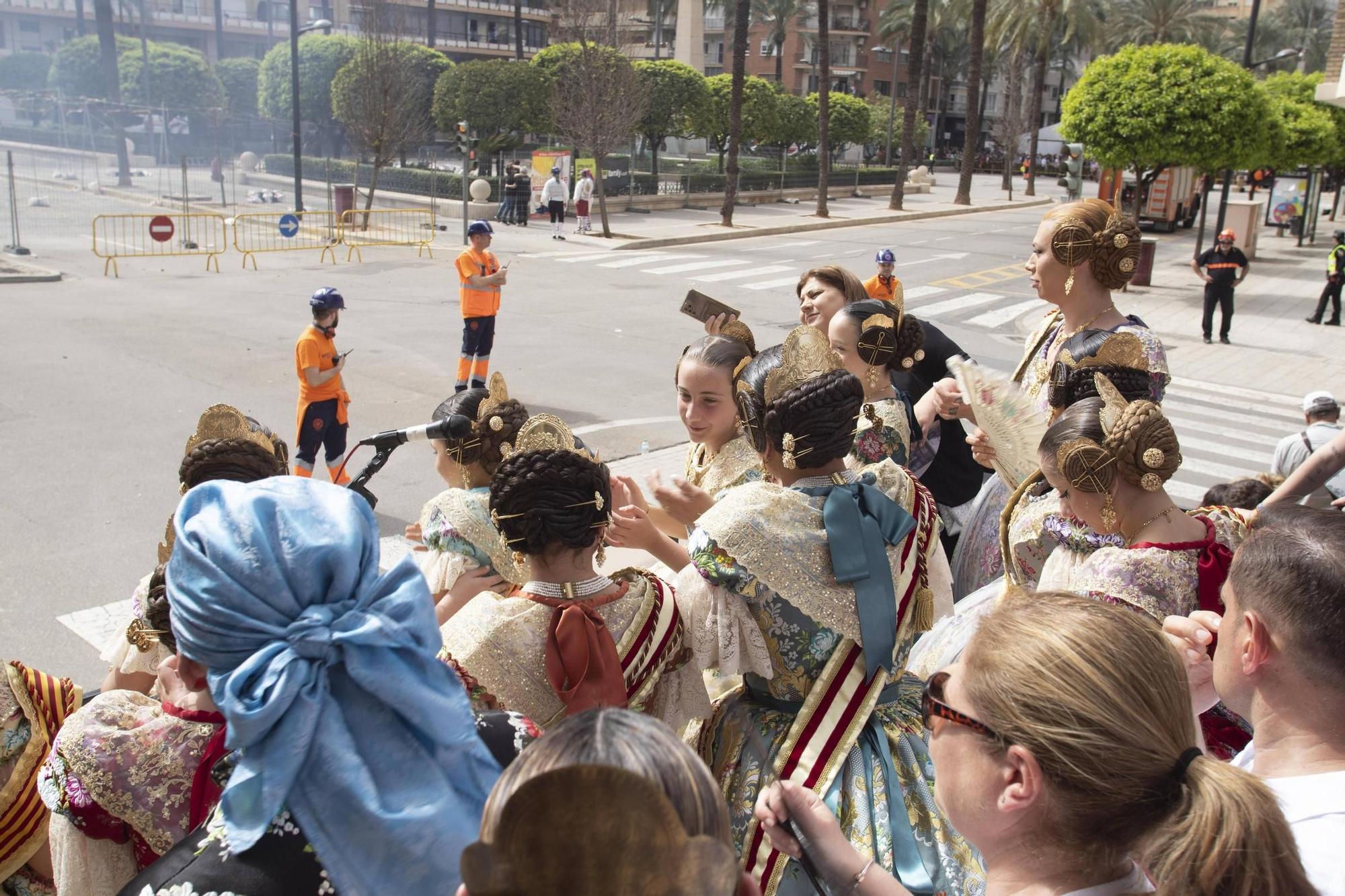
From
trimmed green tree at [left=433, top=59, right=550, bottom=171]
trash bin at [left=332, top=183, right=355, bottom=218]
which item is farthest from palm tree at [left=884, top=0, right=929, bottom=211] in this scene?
trash bin at [left=332, top=183, right=355, bottom=218]

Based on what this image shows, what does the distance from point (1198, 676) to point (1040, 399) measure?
2.32m

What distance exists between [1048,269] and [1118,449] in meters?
2.05

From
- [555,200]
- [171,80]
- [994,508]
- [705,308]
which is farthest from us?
[171,80]

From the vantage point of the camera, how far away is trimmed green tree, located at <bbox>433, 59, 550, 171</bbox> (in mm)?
38812

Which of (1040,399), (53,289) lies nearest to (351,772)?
(1040,399)

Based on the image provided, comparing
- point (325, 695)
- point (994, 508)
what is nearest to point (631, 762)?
point (325, 695)

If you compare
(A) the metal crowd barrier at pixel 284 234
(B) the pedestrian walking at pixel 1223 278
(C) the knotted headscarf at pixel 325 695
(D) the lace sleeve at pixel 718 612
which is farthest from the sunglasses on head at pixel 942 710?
(A) the metal crowd barrier at pixel 284 234

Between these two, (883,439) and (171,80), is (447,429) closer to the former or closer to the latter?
(883,439)

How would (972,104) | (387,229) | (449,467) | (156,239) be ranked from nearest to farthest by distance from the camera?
(449,467)
(156,239)
(387,229)
(972,104)

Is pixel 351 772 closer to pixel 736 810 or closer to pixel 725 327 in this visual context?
pixel 736 810

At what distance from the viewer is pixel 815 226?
34.0 m

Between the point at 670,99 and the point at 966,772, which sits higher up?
the point at 670,99

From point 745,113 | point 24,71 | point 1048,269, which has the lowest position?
point 1048,269

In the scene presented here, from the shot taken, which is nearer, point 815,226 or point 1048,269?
point 1048,269
